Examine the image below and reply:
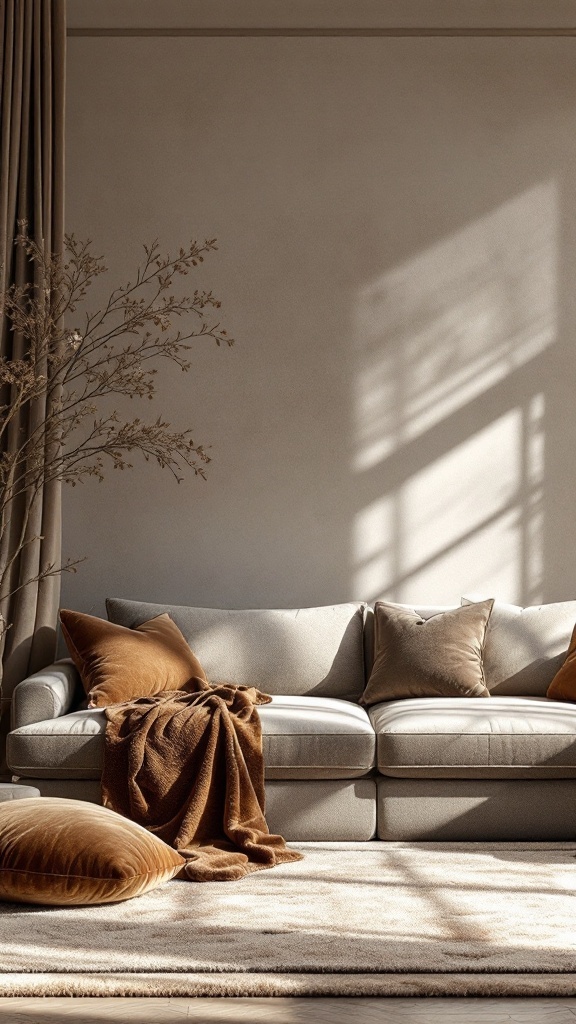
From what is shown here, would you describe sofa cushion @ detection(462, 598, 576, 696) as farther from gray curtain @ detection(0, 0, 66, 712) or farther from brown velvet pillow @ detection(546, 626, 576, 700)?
gray curtain @ detection(0, 0, 66, 712)

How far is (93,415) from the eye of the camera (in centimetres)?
506

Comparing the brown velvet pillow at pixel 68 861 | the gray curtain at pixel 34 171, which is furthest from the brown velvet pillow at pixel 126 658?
the brown velvet pillow at pixel 68 861

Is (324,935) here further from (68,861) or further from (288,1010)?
(68,861)

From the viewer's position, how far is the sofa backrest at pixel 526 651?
14.6 ft

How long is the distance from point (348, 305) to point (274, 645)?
5.72 feet

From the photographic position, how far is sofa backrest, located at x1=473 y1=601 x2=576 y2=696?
175 inches

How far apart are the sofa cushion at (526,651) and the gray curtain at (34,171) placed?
1.96m

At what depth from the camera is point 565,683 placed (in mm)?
4211

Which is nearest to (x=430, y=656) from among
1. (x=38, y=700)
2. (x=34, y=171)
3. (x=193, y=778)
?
(x=193, y=778)

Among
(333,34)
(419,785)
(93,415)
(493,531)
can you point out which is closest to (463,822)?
(419,785)

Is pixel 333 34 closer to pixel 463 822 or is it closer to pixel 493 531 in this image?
pixel 493 531

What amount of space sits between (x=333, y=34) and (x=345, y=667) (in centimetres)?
310

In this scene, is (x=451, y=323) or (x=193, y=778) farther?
(x=451, y=323)

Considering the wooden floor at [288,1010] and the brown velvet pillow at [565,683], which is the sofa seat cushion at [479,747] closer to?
the brown velvet pillow at [565,683]
